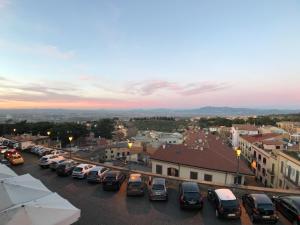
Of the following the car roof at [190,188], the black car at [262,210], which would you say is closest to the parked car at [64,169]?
the car roof at [190,188]

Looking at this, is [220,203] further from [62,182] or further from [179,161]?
[179,161]

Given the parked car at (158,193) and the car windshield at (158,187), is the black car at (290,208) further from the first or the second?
the car windshield at (158,187)

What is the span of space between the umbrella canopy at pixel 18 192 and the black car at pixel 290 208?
11973 mm

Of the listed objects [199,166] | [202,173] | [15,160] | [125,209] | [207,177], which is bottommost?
[207,177]

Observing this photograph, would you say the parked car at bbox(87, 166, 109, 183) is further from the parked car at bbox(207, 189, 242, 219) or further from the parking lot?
the parked car at bbox(207, 189, 242, 219)

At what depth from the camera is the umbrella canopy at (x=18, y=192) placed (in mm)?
10117

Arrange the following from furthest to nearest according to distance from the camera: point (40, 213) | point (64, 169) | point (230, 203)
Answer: point (64, 169)
point (230, 203)
point (40, 213)

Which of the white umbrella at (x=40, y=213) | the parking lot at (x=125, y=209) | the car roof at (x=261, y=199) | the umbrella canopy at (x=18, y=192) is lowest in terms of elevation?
the parking lot at (x=125, y=209)

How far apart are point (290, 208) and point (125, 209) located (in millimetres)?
8941

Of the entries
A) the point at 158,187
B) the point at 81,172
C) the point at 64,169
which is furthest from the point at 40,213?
the point at 64,169

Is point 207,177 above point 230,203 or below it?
below

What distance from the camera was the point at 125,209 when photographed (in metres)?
14.9

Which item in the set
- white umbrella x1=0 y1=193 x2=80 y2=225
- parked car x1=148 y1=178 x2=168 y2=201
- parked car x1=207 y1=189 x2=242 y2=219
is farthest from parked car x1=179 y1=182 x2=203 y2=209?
white umbrella x1=0 y1=193 x2=80 y2=225

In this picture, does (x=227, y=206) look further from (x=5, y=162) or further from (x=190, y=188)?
(x=5, y=162)
